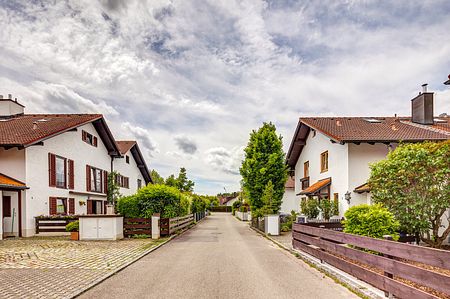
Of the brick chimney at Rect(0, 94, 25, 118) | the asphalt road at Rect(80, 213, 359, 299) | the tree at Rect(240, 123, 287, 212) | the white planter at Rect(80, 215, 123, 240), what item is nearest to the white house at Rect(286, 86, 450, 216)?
the tree at Rect(240, 123, 287, 212)

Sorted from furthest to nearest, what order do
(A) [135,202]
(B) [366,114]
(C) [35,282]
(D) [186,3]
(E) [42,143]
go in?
(B) [366,114], (E) [42,143], (A) [135,202], (D) [186,3], (C) [35,282]

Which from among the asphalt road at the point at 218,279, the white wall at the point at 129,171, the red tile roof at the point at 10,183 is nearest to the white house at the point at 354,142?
the asphalt road at the point at 218,279

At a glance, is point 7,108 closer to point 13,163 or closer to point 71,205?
point 71,205

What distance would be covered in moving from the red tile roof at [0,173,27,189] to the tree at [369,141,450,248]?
15.1 meters

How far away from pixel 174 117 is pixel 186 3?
10.1 meters

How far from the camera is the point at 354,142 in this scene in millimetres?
19312

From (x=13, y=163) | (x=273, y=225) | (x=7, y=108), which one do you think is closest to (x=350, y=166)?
(x=273, y=225)

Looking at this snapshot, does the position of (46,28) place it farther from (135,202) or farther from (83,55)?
(135,202)

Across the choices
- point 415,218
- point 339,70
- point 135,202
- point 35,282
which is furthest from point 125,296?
point 339,70

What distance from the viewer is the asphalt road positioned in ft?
23.6

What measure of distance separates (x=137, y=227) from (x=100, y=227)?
1826 millimetres

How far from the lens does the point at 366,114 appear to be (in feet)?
85.8

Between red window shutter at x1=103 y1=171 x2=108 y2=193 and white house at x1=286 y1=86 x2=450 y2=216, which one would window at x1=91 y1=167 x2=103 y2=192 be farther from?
white house at x1=286 y1=86 x2=450 y2=216

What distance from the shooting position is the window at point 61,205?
2270 centimetres
